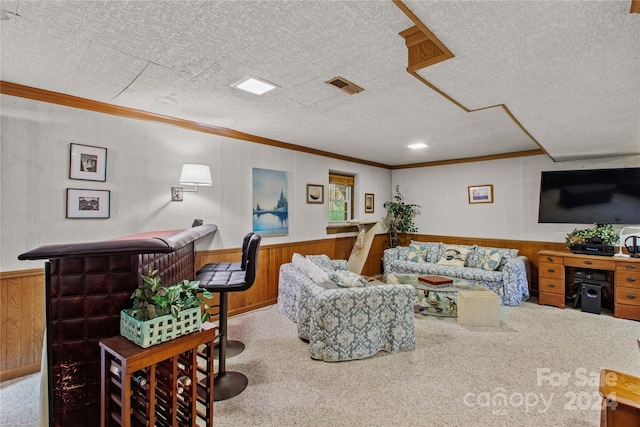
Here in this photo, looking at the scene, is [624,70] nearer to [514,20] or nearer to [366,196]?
[514,20]

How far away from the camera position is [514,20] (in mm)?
1329

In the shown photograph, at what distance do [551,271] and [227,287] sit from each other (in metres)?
4.53

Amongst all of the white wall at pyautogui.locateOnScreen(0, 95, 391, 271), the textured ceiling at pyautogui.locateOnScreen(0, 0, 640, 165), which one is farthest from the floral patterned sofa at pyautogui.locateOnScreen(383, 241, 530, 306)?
the white wall at pyautogui.locateOnScreen(0, 95, 391, 271)

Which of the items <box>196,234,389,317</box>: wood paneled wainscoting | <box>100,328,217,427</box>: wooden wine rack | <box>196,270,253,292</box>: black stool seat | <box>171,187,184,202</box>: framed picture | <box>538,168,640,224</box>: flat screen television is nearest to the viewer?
<box>100,328,217,427</box>: wooden wine rack

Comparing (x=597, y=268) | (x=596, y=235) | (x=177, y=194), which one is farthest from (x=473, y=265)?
(x=177, y=194)

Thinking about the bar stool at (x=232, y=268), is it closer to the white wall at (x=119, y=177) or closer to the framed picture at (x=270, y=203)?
the white wall at (x=119, y=177)

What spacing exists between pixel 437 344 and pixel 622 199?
3.61m

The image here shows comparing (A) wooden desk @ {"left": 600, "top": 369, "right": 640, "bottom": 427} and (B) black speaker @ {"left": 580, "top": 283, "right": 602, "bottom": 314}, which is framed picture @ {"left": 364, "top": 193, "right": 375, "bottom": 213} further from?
(A) wooden desk @ {"left": 600, "top": 369, "right": 640, "bottom": 427}

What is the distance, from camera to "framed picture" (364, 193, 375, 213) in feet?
20.1

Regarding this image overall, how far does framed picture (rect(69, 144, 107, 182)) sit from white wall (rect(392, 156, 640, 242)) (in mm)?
5459

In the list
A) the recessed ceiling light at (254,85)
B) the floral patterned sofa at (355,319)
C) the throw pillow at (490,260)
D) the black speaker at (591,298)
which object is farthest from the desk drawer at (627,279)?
the recessed ceiling light at (254,85)

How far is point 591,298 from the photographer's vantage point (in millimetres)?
4004

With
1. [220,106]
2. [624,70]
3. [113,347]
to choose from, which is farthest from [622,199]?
[113,347]

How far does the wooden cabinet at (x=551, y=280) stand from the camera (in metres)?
4.23
